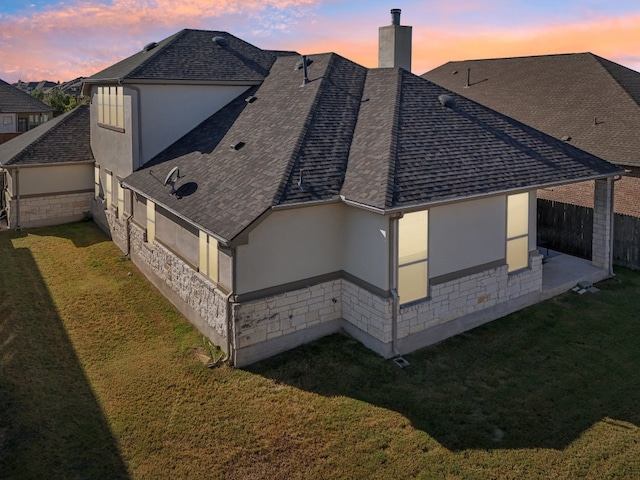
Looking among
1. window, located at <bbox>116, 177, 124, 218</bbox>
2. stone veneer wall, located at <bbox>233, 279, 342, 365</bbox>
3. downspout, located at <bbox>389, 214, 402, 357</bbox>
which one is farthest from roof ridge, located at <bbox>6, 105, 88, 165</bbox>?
downspout, located at <bbox>389, 214, 402, 357</bbox>

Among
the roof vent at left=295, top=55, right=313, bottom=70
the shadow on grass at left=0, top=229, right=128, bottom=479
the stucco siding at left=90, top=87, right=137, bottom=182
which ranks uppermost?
the roof vent at left=295, top=55, right=313, bottom=70

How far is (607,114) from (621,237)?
7.04m

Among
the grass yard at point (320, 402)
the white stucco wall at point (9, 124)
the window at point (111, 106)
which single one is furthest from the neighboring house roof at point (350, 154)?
the white stucco wall at point (9, 124)

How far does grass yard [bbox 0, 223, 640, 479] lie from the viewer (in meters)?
8.49

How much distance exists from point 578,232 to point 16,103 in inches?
1769

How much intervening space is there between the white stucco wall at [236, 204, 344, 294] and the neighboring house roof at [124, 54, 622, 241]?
16.9 inches

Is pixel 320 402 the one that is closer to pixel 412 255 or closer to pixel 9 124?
pixel 412 255

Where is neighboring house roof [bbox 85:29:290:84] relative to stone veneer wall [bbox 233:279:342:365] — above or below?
above

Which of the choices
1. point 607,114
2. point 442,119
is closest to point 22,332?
point 442,119

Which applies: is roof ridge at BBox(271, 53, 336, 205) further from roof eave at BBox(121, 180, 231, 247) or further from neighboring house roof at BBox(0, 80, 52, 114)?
neighboring house roof at BBox(0, 80, 52, 114)

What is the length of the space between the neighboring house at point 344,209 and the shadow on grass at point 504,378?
590 millimetres

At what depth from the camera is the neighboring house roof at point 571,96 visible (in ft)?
68.0

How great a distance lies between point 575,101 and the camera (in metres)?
24.2

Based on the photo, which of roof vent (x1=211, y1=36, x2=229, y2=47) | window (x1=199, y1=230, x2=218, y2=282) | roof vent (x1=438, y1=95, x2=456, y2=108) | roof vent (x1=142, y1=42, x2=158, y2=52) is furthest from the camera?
roof vent (x1=142, y1=42, x2=158, y2=52)
